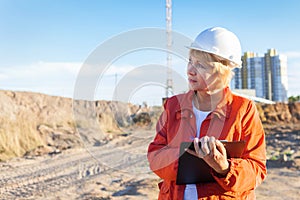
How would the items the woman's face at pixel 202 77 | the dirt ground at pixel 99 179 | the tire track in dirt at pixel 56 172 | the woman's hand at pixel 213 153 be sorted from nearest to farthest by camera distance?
1. the woman's hand at pixel 213 153
2. the woman's face at pixel 202 77
3. the dirt ground at pixel 99 179
4. the tire track in dirt at pixel 56 172

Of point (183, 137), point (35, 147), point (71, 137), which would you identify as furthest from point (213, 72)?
point (71, 137)

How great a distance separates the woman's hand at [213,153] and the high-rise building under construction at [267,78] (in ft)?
158

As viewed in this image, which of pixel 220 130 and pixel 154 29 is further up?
pixel 154 29

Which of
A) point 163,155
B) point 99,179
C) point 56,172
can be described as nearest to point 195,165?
point 163,155

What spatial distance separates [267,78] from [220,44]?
162ft

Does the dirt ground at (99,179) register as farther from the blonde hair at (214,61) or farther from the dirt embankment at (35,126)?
the blonde hair at (214,61)

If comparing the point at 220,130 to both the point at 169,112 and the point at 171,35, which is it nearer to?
the point at 169,112

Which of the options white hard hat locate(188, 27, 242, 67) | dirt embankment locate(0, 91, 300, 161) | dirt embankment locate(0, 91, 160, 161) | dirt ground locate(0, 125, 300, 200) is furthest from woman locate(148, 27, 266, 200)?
dirt embankment locate(0, 91, 160, 161)

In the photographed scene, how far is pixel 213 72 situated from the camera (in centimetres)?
169

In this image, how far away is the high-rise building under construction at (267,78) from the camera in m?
48.8

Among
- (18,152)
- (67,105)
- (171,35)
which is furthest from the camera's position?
(67,105)

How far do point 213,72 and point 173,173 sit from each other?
0.46m

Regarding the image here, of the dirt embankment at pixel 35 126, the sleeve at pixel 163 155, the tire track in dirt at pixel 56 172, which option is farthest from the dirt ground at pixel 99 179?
the sleeve at pixel 163 155

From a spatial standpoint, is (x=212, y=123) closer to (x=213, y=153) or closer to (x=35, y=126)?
(x=213, y=153)
